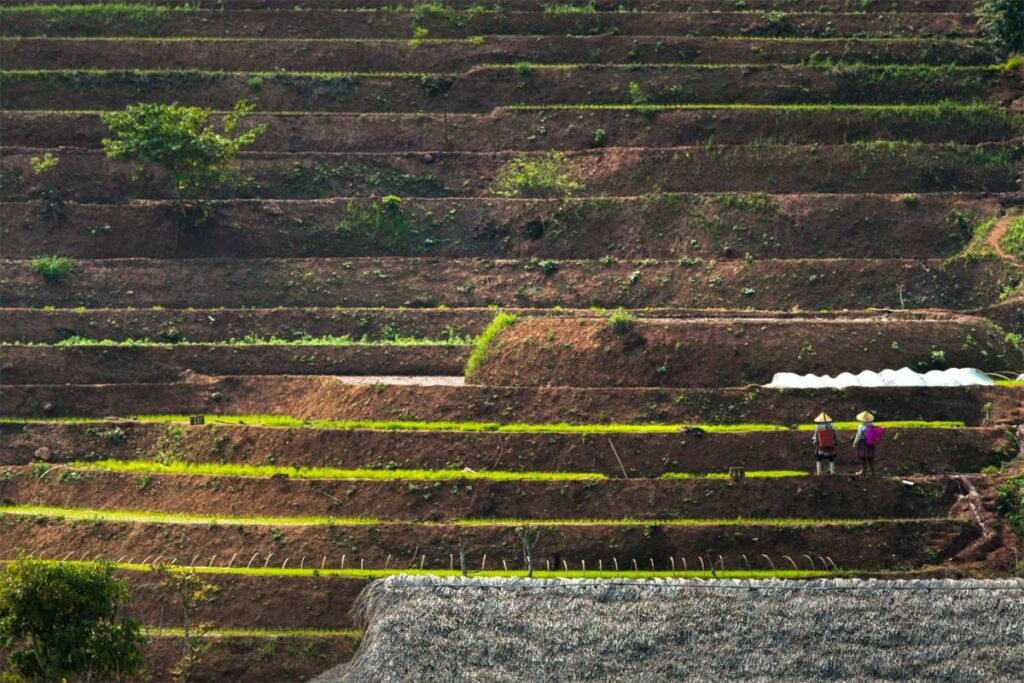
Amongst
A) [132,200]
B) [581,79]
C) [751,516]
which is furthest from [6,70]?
[751,516]

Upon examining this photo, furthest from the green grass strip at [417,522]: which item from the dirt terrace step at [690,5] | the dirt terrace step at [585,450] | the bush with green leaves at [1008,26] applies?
the dirt terrace step at [690,5]

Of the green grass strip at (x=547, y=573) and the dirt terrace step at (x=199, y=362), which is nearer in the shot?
the green grass strip at (x=547, y=573)

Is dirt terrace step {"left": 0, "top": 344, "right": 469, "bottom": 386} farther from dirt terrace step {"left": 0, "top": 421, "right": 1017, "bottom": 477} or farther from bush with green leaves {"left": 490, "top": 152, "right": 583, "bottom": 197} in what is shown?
bush with green leaves {"left": 490, "top": 152, "right": 583, "bottom": 197}

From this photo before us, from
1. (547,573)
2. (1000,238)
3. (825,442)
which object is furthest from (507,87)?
(547,573)

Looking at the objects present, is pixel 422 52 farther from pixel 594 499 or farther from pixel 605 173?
pixel 594 499

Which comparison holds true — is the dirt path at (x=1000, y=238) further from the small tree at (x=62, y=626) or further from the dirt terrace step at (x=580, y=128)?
the small tree at (x=62, y=626)

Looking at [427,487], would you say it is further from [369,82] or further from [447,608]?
[369,82]
